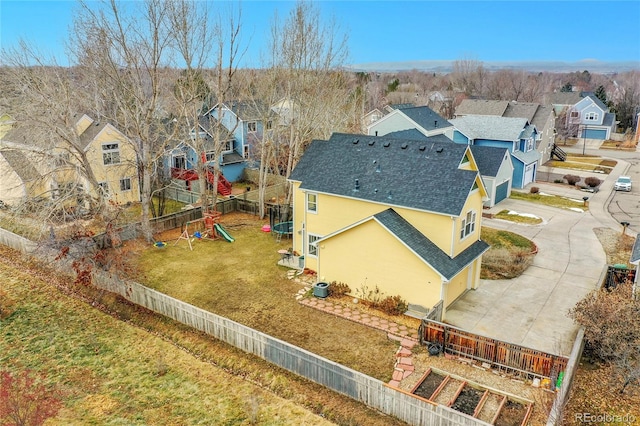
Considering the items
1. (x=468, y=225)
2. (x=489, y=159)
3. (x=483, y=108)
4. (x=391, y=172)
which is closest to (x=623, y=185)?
(x=489, y=159)

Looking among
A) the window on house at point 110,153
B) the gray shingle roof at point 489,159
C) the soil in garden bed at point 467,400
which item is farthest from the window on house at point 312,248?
Answer: the window on house at point 110,153

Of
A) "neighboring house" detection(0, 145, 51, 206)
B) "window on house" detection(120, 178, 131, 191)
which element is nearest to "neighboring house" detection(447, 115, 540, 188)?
"window on house" detection(120, 178, 131, 191)

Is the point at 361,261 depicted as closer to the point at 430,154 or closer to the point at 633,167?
the point at 430,154

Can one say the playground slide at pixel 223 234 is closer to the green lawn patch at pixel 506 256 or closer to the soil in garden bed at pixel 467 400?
the green lawn patch at pixel 506 256

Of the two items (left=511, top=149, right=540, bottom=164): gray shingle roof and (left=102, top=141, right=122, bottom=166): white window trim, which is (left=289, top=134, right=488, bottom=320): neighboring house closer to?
(left=102, top=141, right=122, bottom=166): white window trim

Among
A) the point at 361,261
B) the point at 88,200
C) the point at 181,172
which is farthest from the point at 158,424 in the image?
the point at 181,172
